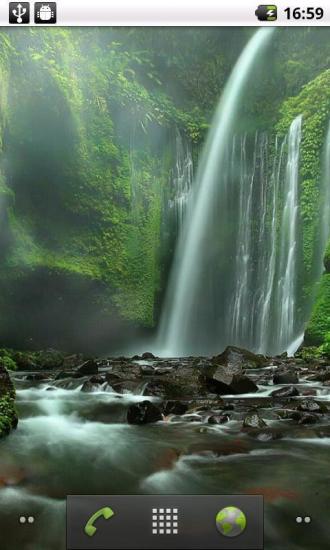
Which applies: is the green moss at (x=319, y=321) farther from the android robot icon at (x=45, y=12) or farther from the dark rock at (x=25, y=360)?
the android robot icon at (x=45, y=12)

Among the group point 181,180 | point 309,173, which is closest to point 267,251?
point 309,173

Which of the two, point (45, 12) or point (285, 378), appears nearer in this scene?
point (45, 12)

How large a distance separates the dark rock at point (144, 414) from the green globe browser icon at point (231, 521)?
A: 70.6 inches

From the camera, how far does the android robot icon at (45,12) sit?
161 centimetres

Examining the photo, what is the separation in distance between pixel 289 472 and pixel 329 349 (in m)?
3.52

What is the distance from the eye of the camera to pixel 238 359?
494 cm

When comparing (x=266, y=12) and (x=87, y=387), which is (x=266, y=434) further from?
(x=266, y=12)

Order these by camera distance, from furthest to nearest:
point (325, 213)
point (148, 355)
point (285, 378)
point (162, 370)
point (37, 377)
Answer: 1. point (325, 213)
2. point (148, 355)
3. point (285, 378)
4. point (162, 370)
5. point (37, 377)

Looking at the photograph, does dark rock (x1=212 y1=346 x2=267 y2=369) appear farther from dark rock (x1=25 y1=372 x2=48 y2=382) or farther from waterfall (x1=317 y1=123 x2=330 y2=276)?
waterfall (x1=317 y1=123 x2=330 y2=276)

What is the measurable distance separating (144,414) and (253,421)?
2.35 ft

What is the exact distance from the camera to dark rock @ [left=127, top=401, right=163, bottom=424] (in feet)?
10.1

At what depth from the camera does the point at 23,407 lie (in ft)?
10.1

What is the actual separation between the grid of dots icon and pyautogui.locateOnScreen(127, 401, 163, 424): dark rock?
176 centimetres

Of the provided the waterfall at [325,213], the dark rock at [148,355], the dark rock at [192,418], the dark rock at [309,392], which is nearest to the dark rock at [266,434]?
the dark rock at [192,418]
